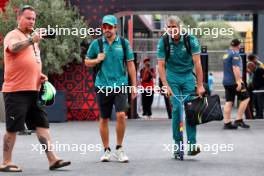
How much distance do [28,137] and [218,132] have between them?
345 cm

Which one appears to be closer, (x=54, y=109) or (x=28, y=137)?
(x=28, y=137)

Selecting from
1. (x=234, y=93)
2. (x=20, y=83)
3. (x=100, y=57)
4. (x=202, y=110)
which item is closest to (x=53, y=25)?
(x=234, y=93)

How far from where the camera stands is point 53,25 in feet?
49.8

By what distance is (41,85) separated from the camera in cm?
852

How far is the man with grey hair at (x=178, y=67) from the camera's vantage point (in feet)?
29.3

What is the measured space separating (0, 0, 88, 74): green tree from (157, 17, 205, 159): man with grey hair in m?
6.25

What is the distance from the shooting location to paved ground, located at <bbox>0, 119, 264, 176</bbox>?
805 centimetres

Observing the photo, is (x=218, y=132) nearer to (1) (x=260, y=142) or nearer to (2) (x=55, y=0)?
(1) (x=260, y=142)

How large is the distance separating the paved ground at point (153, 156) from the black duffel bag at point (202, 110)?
51cm

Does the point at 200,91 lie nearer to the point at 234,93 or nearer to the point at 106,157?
the point at 106,157

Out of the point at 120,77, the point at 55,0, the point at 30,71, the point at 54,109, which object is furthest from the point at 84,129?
the point at 30,71

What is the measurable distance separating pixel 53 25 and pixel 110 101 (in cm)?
645

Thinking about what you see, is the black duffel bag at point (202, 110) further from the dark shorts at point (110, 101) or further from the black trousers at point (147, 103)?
the black trousers at point (147, 103)

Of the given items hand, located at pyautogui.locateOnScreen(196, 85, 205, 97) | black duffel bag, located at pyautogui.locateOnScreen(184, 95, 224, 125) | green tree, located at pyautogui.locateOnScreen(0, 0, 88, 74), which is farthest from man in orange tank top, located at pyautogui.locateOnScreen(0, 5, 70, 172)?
green tree, located at pyautogui.locateOnScreen(0, 0, 88, 74)
